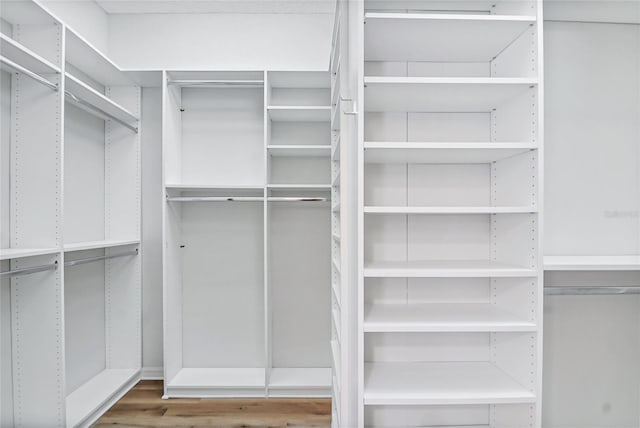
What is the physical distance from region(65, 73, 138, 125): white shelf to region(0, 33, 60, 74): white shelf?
123mm

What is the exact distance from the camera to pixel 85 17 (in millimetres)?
2773

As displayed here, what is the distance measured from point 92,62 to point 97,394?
6.95 feet

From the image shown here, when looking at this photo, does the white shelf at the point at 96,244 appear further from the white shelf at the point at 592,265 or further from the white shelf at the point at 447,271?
the white shelf at the point at 592,265

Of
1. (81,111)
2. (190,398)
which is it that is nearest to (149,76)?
(81,111)

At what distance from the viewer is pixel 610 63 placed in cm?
195

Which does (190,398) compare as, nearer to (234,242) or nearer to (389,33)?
(234,242)

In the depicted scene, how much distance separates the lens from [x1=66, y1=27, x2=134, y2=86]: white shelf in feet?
7.43

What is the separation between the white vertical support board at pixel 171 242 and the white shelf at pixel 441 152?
1.66m

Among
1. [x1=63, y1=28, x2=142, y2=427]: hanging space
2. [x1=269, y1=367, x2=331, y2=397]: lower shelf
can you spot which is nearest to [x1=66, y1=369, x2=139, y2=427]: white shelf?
[x1=63, y1=28, x2=142, y2=427]: hanging space

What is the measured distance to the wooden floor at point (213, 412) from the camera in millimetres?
2408

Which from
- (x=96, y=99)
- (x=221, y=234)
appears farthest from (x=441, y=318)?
(x=96, y=99)

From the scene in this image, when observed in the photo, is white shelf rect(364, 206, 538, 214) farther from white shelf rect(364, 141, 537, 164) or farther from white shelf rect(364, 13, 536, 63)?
white shelf rect(364, 13, 536, 63)

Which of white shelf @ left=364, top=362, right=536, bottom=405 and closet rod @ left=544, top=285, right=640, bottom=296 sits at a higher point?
closet rod @ left=544, top=285, right=640, bottom=296

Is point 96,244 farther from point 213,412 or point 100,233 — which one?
point 213,412
